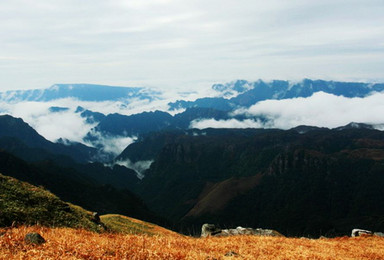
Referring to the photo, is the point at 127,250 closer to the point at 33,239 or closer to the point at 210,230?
the point at 33,239

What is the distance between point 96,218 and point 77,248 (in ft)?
87.9

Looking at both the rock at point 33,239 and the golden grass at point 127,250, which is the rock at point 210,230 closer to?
the golden grass at point 127,250

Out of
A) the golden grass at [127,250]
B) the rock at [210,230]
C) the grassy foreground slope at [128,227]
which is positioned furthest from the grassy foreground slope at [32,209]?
the rock at [210,230]

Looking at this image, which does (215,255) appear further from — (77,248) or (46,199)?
(46,199)

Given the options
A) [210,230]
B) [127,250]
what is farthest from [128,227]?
[127,250]

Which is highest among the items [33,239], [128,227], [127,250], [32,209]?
[33,239]

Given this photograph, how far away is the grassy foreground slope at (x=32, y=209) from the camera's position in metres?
28.6

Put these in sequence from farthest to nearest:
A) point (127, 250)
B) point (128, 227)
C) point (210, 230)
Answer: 1. point (128, 227)
2. point (210, 230)
3. point (127, 250)

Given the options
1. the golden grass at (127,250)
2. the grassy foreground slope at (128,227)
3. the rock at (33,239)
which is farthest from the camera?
the grassy foreground slope at (128,227)

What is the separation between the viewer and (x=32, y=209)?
1264 inches

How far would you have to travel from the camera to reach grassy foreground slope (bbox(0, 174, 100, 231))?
2862 centimetres

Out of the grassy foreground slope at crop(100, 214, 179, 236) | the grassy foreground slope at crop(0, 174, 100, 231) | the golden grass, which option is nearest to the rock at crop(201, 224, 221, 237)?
the grassy foreground slope at crop(100, 214, 179, 236)

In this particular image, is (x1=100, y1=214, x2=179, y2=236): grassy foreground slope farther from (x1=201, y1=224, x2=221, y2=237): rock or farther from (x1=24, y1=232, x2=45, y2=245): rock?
(x1=24, y1=232, x2=45, y2=245): rock

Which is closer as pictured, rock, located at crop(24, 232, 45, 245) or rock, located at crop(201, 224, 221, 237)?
rock, located at crop(24, 232, 45, 245)
